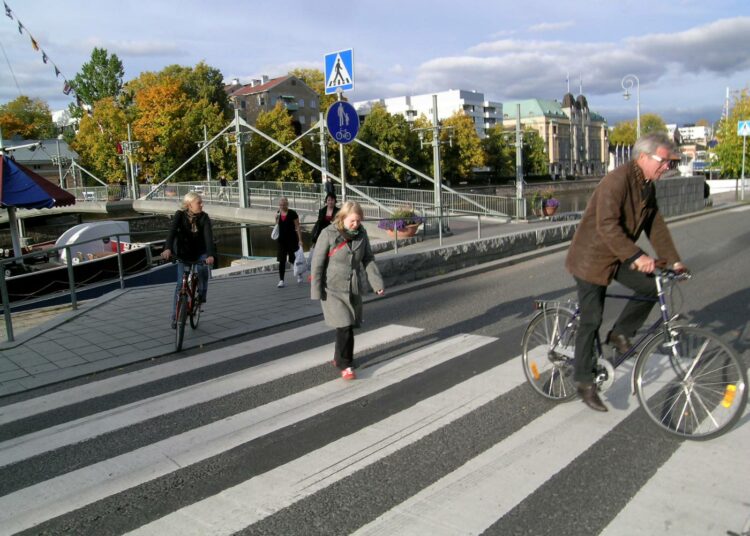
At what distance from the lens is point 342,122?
31.2 feet

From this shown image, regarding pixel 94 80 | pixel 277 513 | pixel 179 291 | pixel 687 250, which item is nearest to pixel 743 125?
pixel 687 250

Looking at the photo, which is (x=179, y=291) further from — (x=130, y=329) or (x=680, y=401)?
(x=680, y=401)

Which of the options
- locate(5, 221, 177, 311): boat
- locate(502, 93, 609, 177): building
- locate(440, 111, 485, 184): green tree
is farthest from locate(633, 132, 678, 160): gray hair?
locate(502, 93, 609, 177): building

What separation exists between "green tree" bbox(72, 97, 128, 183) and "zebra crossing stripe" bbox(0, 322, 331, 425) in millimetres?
59683

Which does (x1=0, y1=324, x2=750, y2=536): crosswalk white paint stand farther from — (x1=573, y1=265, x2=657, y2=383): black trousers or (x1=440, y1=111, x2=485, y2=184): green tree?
(x1=440, y1=111, x2=485, y2=184): green tree

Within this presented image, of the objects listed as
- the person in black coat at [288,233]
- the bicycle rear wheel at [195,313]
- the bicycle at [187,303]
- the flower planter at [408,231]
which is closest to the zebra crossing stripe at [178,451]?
the bicycle at [187,303]

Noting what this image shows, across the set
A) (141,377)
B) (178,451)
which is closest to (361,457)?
(178,451)

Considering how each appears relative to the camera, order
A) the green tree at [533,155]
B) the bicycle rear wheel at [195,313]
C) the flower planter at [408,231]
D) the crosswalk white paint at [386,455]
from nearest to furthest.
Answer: the crosswalk white paint at [386,455]
the bicycle rear wheel at [195,313]
the flower planter at [408,231]
the green tree at [533,155]

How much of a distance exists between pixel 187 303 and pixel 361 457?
375 centimetres

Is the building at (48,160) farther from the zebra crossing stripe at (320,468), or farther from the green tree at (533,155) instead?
the zebra crossing stripe at (320,468)

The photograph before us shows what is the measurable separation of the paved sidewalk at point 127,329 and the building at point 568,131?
398 ft

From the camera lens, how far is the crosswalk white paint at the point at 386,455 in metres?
3.14

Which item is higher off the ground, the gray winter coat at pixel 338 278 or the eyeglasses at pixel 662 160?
the eyeglasses at pixel 662 160

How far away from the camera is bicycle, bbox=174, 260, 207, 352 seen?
6.76 meters
